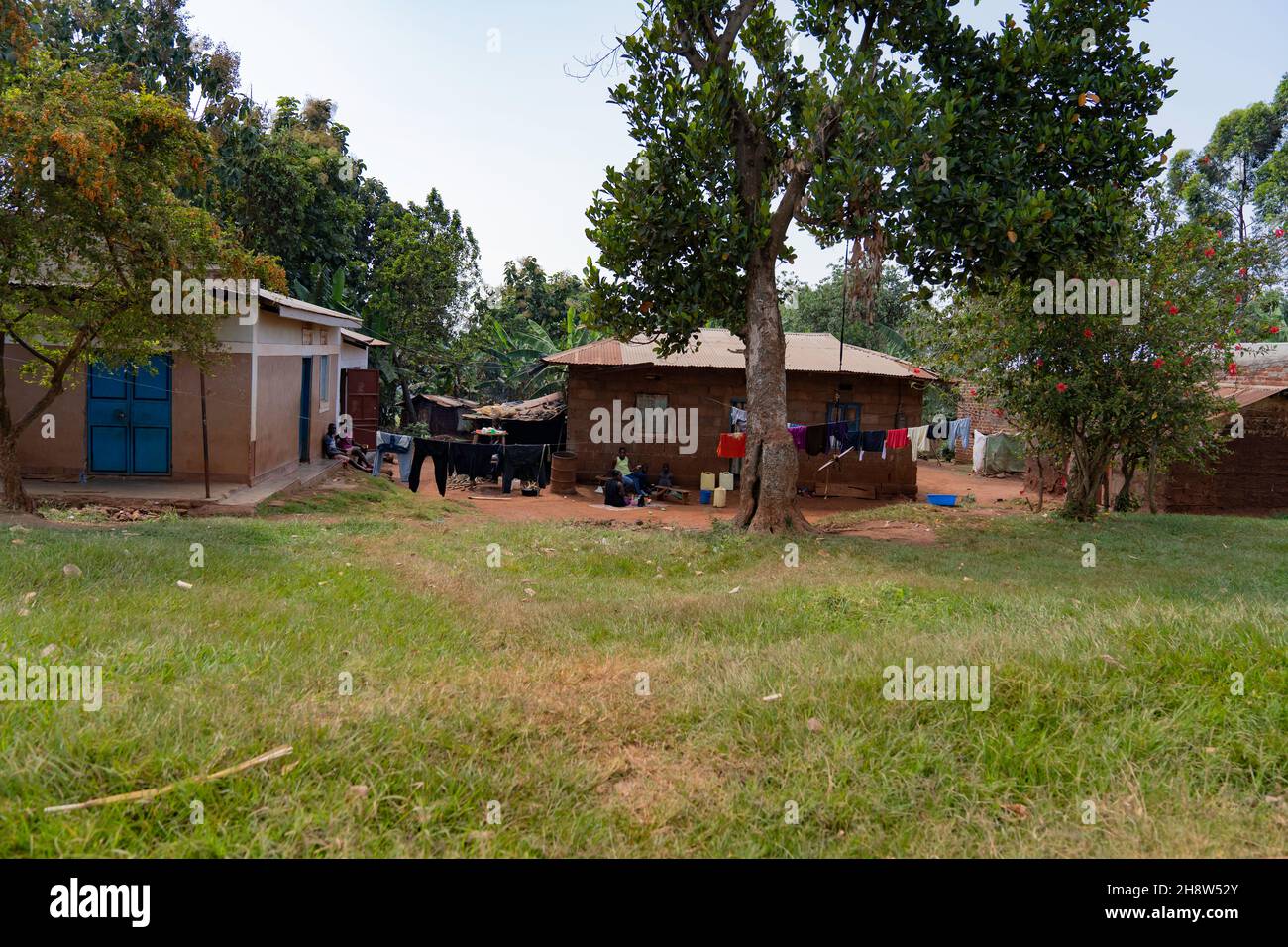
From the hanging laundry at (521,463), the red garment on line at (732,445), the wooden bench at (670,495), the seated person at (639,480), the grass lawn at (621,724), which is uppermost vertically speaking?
the red garment on line at (732,445)

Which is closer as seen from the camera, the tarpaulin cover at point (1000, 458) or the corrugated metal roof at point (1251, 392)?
the corrugated metal roof at point (1251, 392)

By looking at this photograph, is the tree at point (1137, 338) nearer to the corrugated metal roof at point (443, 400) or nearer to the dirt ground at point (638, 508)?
the dirt ground at point (638, 508)

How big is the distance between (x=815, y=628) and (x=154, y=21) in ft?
93.8

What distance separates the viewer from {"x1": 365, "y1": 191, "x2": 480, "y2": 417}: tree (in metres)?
29.5

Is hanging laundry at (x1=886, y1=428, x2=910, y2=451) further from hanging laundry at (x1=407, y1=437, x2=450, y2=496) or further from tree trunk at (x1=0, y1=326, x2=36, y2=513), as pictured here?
tree trunk at (x1=0, y1=326, x2=36, y2=513)

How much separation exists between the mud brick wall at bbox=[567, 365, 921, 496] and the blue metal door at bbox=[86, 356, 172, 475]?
31.8 ft

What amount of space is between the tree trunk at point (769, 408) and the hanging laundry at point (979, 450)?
18.2 meters

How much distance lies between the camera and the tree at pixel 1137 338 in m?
13.3

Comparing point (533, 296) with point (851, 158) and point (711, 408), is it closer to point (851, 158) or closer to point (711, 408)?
point (711, 408)

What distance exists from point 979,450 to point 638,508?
15.0m

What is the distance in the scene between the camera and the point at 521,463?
60.8 feet

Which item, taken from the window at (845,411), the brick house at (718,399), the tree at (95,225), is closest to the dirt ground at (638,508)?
the brick house at (718,399)

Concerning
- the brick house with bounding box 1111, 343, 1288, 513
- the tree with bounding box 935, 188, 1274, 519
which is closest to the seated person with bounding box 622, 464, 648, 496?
the tree with bounding box 935, 188, 1274, 519

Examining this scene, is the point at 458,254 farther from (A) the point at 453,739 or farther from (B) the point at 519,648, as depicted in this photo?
(A) the point at 453,739
